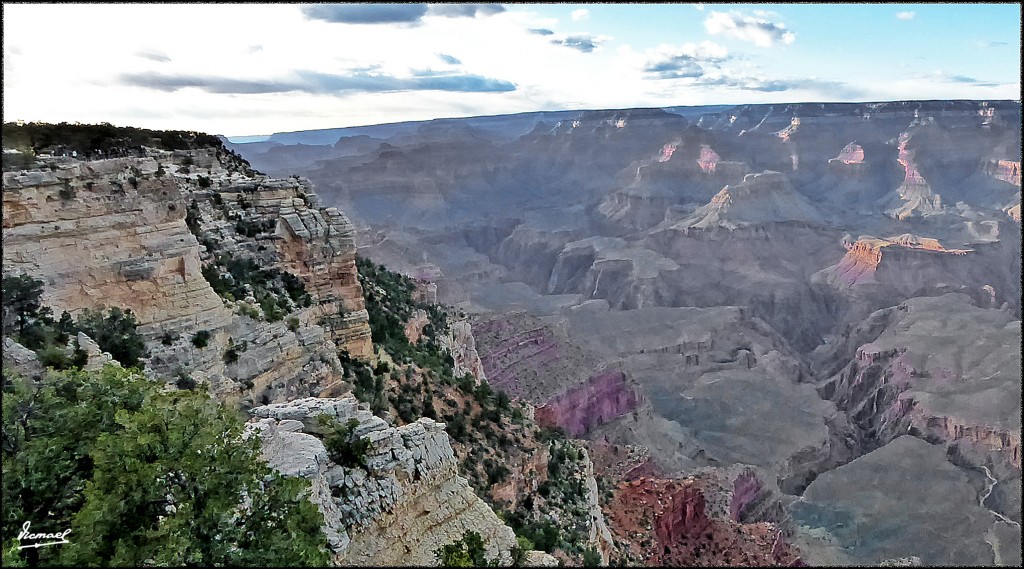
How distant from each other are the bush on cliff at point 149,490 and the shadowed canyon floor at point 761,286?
58.9 feet

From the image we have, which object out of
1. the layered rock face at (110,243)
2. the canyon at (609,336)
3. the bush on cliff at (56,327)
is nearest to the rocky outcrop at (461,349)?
the canyon at (609,336)

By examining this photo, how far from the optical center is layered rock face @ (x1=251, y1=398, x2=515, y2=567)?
27.2ft

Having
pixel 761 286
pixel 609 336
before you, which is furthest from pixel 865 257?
pixel 609 336

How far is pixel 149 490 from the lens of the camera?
654cm

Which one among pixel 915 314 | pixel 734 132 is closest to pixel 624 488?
pixel 915 314

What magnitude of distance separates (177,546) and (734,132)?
549 feet

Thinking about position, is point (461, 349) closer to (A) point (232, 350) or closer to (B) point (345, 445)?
(A) point (232, 350)

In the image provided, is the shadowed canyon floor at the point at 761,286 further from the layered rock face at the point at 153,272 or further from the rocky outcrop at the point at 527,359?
the layered rock face at the point at 153,272

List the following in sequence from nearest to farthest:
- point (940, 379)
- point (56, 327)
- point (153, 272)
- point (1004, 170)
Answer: point (56, 327) → point (153, 272) → point (940, 379) → point (1004, 170)

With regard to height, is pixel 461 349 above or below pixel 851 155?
below

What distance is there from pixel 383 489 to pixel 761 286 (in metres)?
78.8

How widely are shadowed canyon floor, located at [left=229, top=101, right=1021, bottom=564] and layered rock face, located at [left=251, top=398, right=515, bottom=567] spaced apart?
14448 mm

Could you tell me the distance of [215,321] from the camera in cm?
1368

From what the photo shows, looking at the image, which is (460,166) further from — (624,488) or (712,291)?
(624,488)
